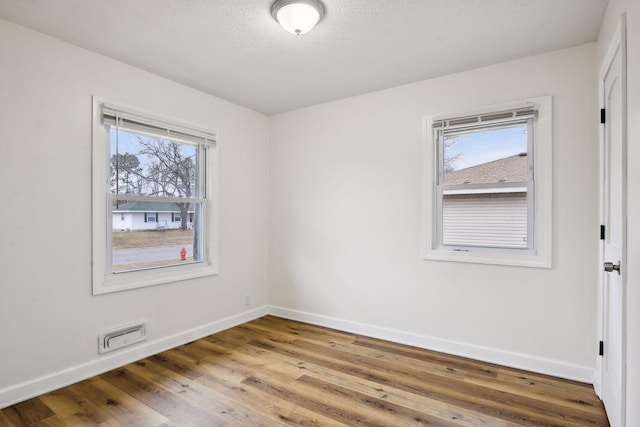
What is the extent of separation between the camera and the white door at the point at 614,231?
172 cm

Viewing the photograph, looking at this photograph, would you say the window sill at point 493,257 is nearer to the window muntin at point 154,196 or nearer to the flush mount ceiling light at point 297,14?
the flush mount ceiling light at point 297,14

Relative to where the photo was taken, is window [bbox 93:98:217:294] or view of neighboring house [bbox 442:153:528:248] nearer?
window [bbox 93:98:217:294]

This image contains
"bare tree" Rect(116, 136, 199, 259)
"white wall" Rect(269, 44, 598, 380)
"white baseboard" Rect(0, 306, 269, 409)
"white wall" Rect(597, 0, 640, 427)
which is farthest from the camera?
"bare tree" Rect(116, 136, 199, 259)

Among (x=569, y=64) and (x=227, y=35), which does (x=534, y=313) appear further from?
(x=227, y=35)

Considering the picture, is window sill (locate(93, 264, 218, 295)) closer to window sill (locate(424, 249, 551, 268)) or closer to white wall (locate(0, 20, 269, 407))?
white wall (locate(0, 20, 269, 407))

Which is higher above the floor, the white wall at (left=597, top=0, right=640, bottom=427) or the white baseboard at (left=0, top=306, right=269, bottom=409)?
the white wall at (left=597, top=0, right=640, bottom=427)

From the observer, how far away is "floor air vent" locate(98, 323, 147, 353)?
2.78 m

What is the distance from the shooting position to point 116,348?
2.87 m

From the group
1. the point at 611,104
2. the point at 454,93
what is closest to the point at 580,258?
the point at 611,104

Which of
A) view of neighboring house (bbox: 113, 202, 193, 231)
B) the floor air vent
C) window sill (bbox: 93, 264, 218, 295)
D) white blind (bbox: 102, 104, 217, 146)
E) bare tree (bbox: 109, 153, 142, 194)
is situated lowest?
the floor air vent

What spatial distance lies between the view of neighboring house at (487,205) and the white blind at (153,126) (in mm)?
2518

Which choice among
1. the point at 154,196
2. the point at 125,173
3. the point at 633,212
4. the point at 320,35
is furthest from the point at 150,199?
the point at 633,212

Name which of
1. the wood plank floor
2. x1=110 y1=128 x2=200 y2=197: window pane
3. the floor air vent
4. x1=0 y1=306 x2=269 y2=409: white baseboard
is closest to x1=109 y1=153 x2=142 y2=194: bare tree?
x1=110 y1=128 x2=200 y2=197: window pane

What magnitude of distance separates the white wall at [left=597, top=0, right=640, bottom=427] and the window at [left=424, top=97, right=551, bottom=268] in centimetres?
116
